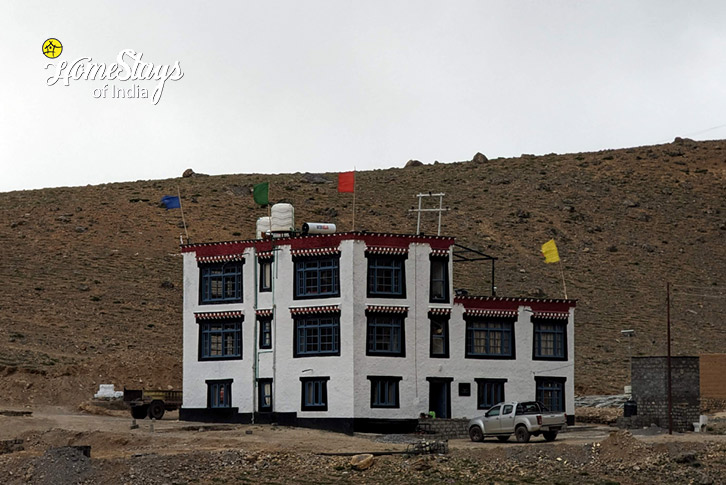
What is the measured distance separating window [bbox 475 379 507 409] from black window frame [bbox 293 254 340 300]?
8.85 metres

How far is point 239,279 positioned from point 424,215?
212 feet

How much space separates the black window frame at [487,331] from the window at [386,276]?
4305mm

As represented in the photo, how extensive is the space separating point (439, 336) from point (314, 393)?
6.89 meters

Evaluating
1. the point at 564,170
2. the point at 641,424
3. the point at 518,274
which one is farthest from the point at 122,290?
the point at 564,170

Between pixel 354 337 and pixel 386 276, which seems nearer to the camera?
pixel 354 337

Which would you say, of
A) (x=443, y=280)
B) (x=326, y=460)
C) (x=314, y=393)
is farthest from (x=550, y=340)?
(x=326, y=460)

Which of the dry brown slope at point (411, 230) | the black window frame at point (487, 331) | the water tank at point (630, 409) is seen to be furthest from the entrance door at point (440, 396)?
the dry brown slope at point (411, 230)

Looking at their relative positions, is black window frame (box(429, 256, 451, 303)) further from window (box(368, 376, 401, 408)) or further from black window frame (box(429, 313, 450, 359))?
window (box(368, 376, 401, 408))

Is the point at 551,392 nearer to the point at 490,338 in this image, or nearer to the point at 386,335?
the point at 490,338

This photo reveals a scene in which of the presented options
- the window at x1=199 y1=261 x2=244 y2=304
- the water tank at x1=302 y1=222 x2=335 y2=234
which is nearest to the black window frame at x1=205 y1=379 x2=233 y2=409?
the window at x1=199 y1=261 x2=244 y2=304

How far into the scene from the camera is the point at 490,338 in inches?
2586

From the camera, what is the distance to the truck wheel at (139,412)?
218 feet

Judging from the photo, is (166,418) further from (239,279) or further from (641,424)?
(641,424)

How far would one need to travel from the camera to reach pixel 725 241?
416ft
